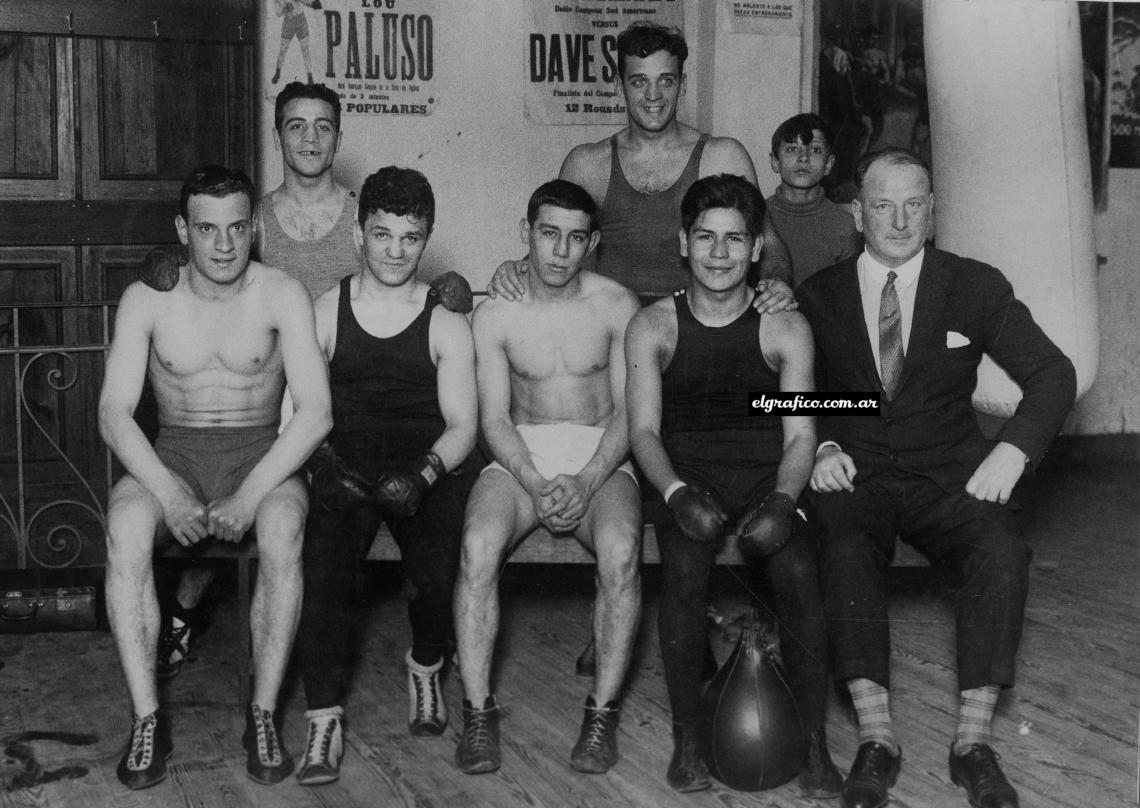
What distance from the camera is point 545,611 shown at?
163 inches

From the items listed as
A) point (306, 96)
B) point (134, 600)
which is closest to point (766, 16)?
point (306, 96)

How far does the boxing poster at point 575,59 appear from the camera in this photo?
5.47 meters

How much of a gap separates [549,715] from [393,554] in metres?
0.57

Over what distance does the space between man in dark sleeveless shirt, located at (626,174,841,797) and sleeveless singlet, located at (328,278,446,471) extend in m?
0.53

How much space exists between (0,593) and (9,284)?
1.64m

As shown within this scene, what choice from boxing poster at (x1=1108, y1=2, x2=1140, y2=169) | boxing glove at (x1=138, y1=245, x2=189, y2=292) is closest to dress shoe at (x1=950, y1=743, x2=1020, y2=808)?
boxing glove at (x1=138, y1=245, x2=189, y2=292)

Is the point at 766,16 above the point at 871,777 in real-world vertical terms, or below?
above

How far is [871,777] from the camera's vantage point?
8.82 feet

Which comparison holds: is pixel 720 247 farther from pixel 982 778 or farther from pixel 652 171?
pixel 982 778

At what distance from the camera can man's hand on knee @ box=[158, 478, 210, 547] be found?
2.96m

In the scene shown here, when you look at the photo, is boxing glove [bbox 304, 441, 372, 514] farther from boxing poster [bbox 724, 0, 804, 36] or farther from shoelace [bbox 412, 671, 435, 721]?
boxing poster [bbox 724, 0, 804, 36]

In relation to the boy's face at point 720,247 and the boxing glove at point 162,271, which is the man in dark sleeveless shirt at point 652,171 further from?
the boxing glove at point 162,271

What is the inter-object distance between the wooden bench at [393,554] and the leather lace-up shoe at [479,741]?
15.4 inches

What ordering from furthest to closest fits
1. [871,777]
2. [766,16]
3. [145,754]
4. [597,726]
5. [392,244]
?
1. [766,16]
2. [392,244]
3. [597,726]
4. [145,754]
5. [871,777]
